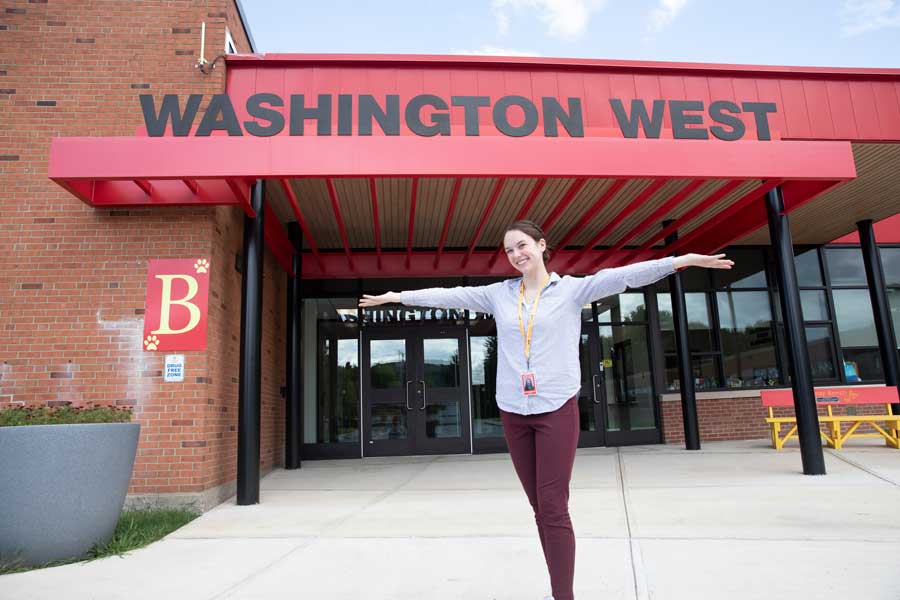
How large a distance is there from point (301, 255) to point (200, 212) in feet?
11.8

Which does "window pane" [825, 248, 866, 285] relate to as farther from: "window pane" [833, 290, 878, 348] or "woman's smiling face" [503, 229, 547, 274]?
"woman's smiling face" [503, 229, 547, 274]

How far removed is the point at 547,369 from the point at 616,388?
29.5ft

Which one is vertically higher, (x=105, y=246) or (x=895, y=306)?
(x=105, y=246)

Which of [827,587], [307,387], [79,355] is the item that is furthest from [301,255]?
[827,587]

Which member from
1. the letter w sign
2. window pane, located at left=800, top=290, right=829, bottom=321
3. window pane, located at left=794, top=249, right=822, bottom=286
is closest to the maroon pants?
the letter w sign

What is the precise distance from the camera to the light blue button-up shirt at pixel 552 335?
2391 mm

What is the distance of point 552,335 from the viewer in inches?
98.0

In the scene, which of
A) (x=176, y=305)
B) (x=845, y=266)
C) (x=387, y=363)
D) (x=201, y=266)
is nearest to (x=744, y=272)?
(x=845, y=266)

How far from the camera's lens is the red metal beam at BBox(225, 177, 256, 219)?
5.66 m

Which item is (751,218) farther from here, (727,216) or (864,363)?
(864,363)

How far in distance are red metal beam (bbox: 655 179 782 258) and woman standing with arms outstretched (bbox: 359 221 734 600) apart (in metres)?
4.77

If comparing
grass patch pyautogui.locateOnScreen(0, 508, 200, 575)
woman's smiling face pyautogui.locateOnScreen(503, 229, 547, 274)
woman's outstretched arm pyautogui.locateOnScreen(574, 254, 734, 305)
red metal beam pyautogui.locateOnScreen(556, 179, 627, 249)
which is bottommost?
grass patch pyautogui.locateOnScreen(0, 508, 200, 575)

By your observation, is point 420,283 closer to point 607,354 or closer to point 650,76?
point 607,354

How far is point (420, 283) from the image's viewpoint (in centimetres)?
1118
